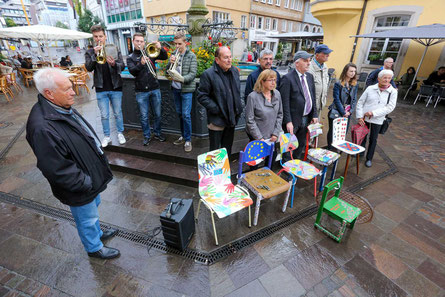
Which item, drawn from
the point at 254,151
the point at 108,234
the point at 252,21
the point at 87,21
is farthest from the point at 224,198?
the point at 87,21

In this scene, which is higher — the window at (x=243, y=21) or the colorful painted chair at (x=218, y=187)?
the window at (x=243, y=21)

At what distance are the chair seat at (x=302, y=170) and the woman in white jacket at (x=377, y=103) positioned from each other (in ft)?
6.01

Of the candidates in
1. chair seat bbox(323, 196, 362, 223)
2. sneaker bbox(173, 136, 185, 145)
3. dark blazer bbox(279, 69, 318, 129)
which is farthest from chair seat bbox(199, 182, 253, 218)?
sneaker bbox(173, 136, 185, 145)

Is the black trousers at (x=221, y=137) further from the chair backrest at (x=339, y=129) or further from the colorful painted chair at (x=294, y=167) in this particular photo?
the chair backrest at (x=339, y=129)

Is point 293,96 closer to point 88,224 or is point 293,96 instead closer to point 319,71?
point 319,71

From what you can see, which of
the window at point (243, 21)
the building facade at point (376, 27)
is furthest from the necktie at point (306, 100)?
the window at point (243, 21)

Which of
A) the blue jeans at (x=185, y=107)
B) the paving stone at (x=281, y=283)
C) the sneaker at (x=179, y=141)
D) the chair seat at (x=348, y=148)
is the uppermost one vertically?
the blue jeans at (x=185, y=107)

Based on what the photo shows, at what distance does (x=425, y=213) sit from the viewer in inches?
129

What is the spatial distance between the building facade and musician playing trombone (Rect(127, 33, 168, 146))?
36.4ft

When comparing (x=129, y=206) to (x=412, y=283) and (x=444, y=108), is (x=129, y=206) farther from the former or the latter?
(x=444, y=108)

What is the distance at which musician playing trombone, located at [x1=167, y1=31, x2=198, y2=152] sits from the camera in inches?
140

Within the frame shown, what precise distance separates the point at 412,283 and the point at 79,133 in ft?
11.9

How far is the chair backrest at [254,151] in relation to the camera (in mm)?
3029

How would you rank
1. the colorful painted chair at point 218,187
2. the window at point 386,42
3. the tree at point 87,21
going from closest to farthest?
the colorful painted chair at point 218,187
the window at point 386,42
the tree at point 87,21
